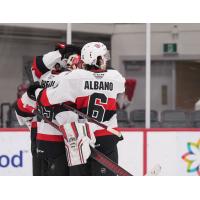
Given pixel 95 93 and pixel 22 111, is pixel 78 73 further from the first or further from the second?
pixel 22 111

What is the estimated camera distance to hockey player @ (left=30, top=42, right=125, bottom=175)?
3.92 metres

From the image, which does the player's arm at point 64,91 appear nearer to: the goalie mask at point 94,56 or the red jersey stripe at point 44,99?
the red jersey stripe at point 44,99

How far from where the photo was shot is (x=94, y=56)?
4.03 meters

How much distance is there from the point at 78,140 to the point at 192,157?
2636 millimetres

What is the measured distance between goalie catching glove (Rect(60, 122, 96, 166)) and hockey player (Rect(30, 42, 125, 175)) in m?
0.09

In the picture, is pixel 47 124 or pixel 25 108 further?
pixel 25 108

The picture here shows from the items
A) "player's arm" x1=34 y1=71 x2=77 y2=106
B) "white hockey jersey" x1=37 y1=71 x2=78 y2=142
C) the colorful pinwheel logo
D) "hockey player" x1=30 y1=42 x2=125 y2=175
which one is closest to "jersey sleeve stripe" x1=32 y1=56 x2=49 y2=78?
"white hockey jersey" x1=37 y1=71 x2=78 y2=142

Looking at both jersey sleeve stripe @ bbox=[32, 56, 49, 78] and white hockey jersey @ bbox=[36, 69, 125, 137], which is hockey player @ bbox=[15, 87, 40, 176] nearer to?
jersey sleeve stripe @ bbox=[32, 56, 49, 78]

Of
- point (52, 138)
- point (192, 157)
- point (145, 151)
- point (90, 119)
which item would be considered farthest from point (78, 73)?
point (192, 157)

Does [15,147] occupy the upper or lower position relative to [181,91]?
lower

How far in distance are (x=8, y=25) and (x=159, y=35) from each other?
1503mm

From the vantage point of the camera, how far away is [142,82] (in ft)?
22.3

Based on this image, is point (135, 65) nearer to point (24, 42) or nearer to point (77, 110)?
point (24, 42)
